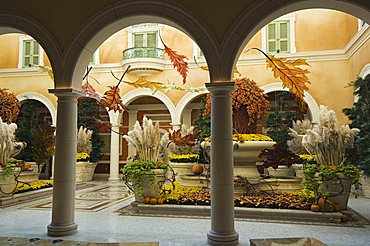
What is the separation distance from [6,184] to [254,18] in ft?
21.7

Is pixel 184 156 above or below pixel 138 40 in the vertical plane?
below

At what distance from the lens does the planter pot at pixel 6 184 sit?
7.44m

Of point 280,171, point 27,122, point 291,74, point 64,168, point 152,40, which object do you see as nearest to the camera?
point 64,168

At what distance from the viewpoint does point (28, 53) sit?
1505 cm

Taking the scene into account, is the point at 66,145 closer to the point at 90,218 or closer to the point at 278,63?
the point at 90,218

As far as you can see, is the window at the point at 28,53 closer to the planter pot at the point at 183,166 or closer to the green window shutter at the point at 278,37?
the planter pot at the point at 183,166

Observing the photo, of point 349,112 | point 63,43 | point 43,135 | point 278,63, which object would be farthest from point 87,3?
point 349,112

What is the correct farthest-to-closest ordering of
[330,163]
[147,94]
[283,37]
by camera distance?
[147,94] → [283,37] → [330,163]

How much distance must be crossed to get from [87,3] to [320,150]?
5.11m

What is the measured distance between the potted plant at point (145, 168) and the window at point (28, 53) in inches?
399

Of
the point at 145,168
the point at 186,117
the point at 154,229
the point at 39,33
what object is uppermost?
the point at 39,33

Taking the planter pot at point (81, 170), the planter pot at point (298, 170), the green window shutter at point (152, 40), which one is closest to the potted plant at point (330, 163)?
the planter pot at point (298, 170)

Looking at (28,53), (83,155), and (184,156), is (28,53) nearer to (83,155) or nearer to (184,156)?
(83,155)

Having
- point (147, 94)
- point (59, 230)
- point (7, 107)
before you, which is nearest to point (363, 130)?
point (59, 230)
